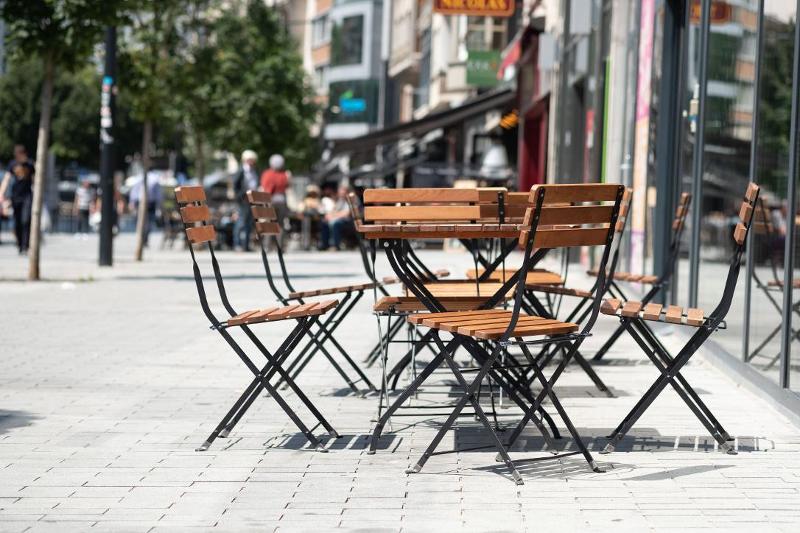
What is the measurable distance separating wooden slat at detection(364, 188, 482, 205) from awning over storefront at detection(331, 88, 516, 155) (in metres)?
27.5

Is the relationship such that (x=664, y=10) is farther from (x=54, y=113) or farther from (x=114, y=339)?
(x=54, y=113)

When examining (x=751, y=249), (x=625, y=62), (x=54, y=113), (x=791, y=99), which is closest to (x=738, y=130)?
(x=751, y=249)

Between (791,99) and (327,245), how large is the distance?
23.9 meters

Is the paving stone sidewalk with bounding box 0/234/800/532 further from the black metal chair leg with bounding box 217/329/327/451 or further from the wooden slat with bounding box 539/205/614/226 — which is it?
the wooden slat with bounding box 539/205/614/226

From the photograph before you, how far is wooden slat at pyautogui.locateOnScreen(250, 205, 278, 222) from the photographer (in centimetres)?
866

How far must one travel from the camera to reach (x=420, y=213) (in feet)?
22.9

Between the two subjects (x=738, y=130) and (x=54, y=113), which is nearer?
(x=738, y=130)

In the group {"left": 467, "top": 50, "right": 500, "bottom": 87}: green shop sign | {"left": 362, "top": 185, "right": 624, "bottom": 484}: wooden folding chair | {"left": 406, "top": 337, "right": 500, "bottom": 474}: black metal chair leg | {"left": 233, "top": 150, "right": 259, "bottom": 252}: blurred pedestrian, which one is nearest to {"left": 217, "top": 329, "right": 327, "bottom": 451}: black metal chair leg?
{"left": 362, "top": 185, "right": 624, "bottom": 484}: wooden folding chair

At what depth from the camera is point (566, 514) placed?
5.26 metres

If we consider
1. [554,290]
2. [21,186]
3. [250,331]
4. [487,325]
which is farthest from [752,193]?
[21,186]

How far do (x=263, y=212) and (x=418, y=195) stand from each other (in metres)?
1.86

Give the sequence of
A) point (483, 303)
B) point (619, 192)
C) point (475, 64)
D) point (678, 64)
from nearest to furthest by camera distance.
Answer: point (619, 192), point (483, 303), point (678, 64), point (475, 64)

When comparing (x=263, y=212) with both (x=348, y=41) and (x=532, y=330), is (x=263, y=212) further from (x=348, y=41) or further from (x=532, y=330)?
(x=348, y=41)

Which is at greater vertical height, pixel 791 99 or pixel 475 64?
pixel 475 64
